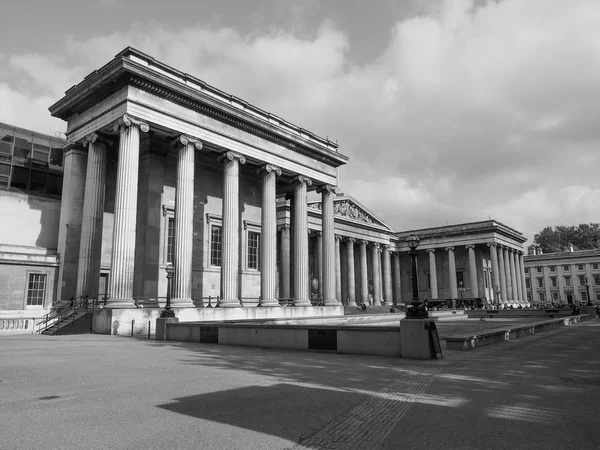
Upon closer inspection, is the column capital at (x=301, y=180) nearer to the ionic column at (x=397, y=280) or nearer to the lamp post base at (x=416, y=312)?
the lamp post base at (x=416, y=312)

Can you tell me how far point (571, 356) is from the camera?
14336mm

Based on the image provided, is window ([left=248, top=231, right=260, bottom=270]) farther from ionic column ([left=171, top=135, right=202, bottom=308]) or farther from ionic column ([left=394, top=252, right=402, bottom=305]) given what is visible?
ionic column ([left=394, top=252, right=402, bottom=305])

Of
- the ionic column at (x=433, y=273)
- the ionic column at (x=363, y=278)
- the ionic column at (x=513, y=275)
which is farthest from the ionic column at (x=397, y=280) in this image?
the ionic column at (x=513, y=275)

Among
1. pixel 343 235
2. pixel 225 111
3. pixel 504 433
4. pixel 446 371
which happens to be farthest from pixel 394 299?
pixel 504 433

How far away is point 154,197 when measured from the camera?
31.0m

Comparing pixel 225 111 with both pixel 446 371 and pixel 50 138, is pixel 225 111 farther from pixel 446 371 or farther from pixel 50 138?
pixel 446 371

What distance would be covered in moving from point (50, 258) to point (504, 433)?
28600 mm

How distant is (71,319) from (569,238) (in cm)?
13469

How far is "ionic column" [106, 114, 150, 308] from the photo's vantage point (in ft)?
79.3

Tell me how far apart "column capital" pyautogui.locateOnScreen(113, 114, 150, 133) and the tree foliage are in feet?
409

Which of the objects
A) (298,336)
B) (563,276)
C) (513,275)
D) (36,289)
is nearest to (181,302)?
(36,289)

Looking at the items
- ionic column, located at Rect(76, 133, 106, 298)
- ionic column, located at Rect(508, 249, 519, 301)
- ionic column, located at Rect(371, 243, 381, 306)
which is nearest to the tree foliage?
ionic column, located at Rect(508, 249, 519, 301)

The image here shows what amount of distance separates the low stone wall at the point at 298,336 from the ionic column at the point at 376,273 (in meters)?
50.3

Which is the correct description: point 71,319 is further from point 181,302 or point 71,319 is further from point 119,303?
point 181,302
